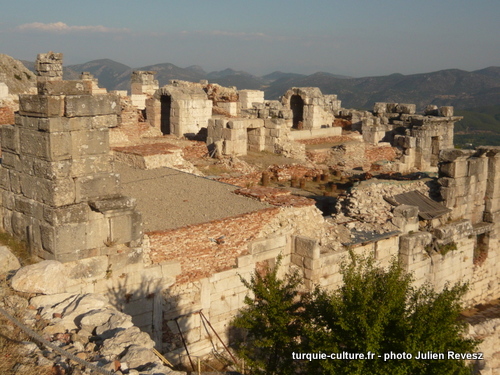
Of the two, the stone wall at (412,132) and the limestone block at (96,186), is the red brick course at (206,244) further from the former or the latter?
the stone wall at (412,132)

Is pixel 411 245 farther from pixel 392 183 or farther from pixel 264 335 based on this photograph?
pixel 264 335

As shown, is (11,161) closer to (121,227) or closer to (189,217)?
(121,227)

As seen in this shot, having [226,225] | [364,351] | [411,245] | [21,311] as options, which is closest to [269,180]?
[411,245]

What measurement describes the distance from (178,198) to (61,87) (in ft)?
13.4

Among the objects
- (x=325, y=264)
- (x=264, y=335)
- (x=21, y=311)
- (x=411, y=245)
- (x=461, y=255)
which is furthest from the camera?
(x=461, y=255)

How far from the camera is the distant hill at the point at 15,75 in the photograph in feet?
70.3

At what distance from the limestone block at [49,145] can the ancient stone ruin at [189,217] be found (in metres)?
0.02

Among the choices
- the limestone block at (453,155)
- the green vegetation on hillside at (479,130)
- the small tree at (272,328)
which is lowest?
the green vegetation on hillside at (479,130)

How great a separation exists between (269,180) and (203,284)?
7.89 meters

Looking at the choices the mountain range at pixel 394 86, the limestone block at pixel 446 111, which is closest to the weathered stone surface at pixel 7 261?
the limestone block at pixel 446 111

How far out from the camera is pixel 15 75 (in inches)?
876

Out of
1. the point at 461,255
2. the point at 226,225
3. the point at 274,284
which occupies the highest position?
the point at 226,225

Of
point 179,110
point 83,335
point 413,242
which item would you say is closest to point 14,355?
point 83,335

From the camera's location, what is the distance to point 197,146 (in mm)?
18391
